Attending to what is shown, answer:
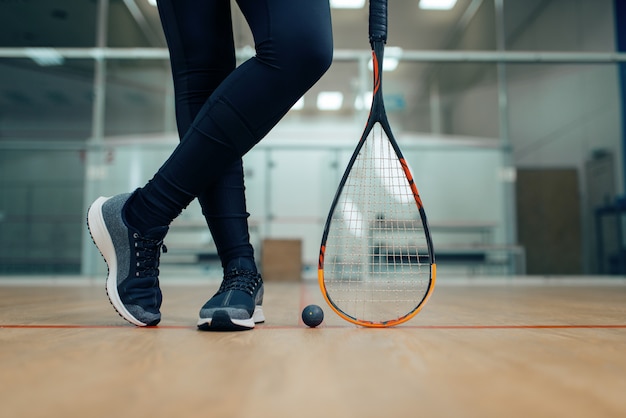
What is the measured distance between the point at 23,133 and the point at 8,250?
3164 millimetres

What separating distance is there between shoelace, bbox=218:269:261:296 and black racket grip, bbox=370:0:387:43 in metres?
0.41

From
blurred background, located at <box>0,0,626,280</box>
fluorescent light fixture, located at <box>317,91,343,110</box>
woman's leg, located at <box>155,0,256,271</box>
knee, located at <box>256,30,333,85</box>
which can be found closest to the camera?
knee, located at <box>256,30,333,85</box>

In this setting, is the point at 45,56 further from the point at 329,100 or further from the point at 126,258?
the point at 329,100

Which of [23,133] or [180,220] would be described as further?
[23,133]

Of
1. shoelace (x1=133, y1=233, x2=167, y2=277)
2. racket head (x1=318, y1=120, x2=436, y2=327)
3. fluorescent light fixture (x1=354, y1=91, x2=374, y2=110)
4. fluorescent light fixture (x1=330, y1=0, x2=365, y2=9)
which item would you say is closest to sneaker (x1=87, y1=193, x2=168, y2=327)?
shoelace (x1=133, y1=233, x2=167, y2=277)

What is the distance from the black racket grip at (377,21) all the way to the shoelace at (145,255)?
17.8 inches

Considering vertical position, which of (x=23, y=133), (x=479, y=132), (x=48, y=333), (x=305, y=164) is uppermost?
(x=23, y=133)

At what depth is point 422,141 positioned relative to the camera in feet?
14.2

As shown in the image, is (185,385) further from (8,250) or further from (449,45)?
(449,45)

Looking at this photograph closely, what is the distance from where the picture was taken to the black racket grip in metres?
0.80

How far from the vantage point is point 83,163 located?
3650 mm

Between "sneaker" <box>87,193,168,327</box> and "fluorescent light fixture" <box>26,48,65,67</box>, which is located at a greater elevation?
"fluorescent light fixture" <box>26,48,65,67</box>

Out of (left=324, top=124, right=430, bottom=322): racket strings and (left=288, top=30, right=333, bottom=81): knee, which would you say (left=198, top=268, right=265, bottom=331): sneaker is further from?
(left=288, top=30, right=333, bottom=81): knee

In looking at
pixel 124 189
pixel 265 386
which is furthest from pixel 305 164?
pixel 265 386
